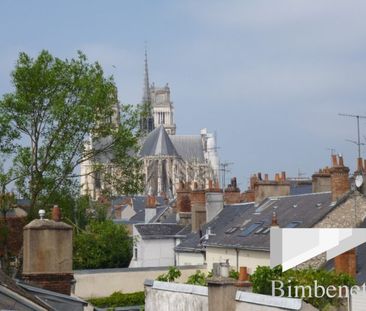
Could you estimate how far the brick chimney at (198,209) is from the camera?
44188 millimetres

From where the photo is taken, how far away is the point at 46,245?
14633 millimetres

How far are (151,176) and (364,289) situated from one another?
428ft

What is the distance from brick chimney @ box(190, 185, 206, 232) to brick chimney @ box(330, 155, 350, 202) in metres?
13.2

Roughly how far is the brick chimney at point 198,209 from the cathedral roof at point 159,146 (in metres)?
106

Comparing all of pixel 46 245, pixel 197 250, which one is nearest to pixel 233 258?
pixel 197 250

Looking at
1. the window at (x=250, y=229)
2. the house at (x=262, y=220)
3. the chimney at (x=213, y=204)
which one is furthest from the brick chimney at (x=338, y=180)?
the chimney at (x=213, y=204)

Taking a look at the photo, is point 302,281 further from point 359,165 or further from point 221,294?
point 359,165

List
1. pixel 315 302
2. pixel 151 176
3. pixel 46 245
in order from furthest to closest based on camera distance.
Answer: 1. pixel 151 176
2. pixel 315 302
3. pixel 46 245

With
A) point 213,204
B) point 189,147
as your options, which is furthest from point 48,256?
point 189,147

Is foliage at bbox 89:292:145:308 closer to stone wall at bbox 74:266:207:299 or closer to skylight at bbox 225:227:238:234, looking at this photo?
stone wall at bbox 74:266:207:299

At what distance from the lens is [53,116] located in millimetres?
29797

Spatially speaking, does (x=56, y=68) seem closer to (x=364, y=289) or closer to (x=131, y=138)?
(x=131, y=138)

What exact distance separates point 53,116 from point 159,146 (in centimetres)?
12383

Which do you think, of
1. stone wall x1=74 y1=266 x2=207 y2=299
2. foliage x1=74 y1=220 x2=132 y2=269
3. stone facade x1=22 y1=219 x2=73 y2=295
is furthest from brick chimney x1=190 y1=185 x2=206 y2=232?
stone facade x1=22 y1=219 x2=73 y2=295
